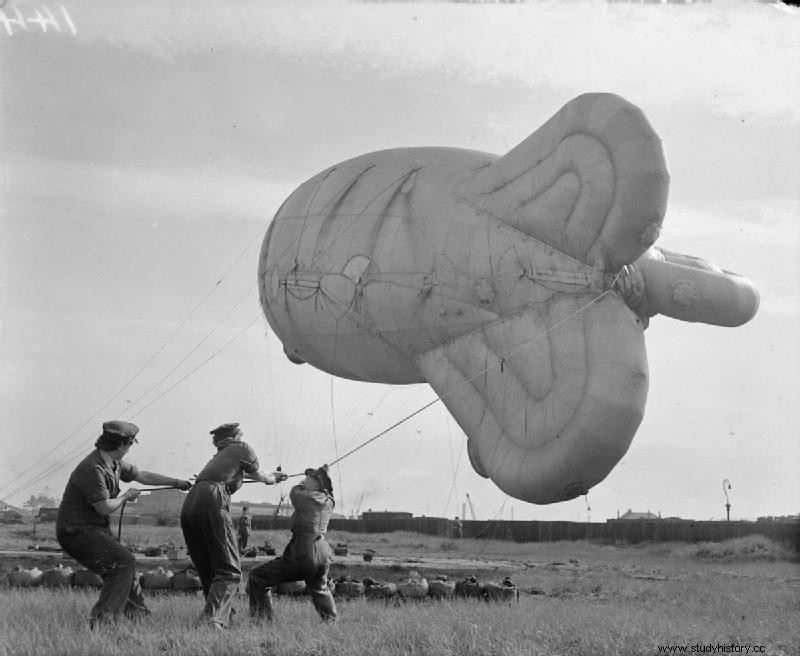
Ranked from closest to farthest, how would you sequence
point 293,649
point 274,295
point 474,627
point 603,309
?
point 293,649
point 474,627
point 603,309
point 274,295

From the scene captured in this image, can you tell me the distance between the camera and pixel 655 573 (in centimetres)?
2847

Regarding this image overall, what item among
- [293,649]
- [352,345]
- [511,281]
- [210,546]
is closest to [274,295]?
[352,345]

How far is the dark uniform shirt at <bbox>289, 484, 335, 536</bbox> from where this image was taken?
1216cm

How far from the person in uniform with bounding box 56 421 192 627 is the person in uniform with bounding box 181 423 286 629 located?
2.33 feet

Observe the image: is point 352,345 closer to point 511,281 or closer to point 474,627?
point 511,281

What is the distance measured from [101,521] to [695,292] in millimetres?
12103

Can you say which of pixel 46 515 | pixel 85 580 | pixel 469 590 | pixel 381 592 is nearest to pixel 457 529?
pixel 46 515

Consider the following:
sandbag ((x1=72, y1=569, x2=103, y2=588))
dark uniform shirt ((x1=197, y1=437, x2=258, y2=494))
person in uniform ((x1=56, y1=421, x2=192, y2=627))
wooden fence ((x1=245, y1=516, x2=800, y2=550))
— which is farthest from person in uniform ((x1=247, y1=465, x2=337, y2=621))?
wooden fence ((x1=245, y1=516, x2=800, y2=550))

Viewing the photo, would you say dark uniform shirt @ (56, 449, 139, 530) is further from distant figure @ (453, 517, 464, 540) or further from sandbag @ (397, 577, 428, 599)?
distant figure @ (453, 517, 464, 540)

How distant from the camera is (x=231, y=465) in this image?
11734 mm

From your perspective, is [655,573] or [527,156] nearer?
[527,156]

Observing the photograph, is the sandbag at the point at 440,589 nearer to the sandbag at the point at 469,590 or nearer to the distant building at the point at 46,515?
the sandbag at the point at 469,590

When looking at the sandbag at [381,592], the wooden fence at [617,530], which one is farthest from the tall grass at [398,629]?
the wooden fence at [617,530]

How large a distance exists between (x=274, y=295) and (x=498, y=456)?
7286 mm
